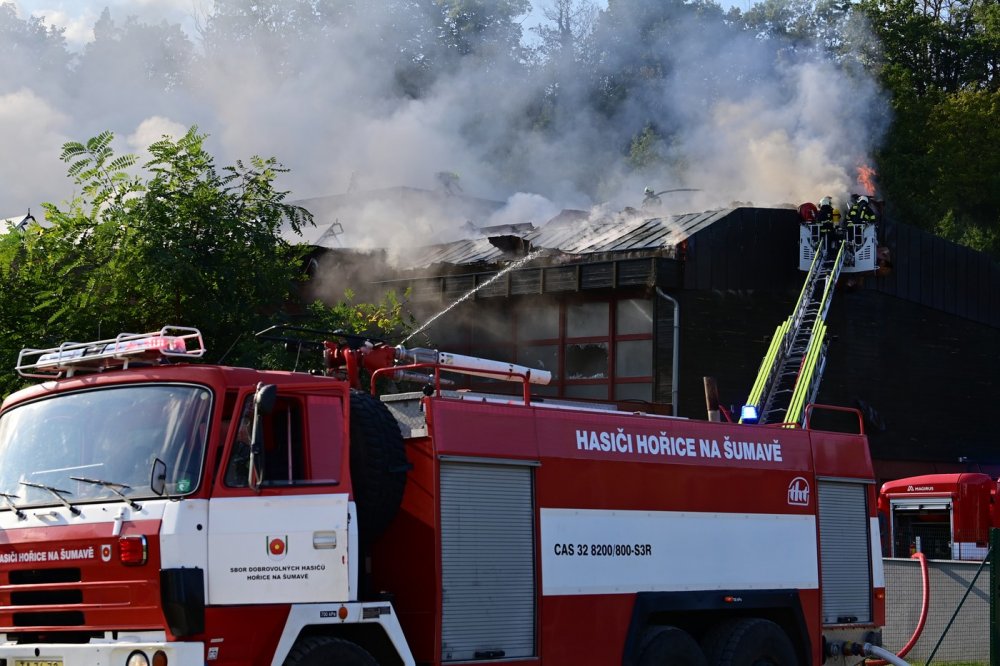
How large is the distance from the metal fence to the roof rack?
977 centimetres

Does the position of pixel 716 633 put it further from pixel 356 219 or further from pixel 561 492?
pixel 356 219

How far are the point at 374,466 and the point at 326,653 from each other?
4.02 ft

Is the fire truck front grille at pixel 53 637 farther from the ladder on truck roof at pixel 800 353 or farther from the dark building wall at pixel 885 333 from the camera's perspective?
the dark building wall at pixel 885 333

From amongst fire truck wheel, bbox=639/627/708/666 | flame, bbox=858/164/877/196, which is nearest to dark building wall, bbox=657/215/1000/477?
flame, bbox=858/164/877/196

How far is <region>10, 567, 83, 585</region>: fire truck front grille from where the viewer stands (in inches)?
319

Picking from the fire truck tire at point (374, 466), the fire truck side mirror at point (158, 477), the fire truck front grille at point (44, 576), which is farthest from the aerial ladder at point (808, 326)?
the fire truck front grille at point (44, 576)

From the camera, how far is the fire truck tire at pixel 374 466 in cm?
875

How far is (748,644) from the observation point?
11.1m

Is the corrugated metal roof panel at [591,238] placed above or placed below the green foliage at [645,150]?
below

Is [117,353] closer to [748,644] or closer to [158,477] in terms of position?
[158,477]

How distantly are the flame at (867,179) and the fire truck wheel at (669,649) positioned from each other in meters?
21.9

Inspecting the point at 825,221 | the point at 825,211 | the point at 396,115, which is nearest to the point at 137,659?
the point at 825,221

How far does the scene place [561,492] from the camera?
9.92 m

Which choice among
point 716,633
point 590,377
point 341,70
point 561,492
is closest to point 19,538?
point 561,492
